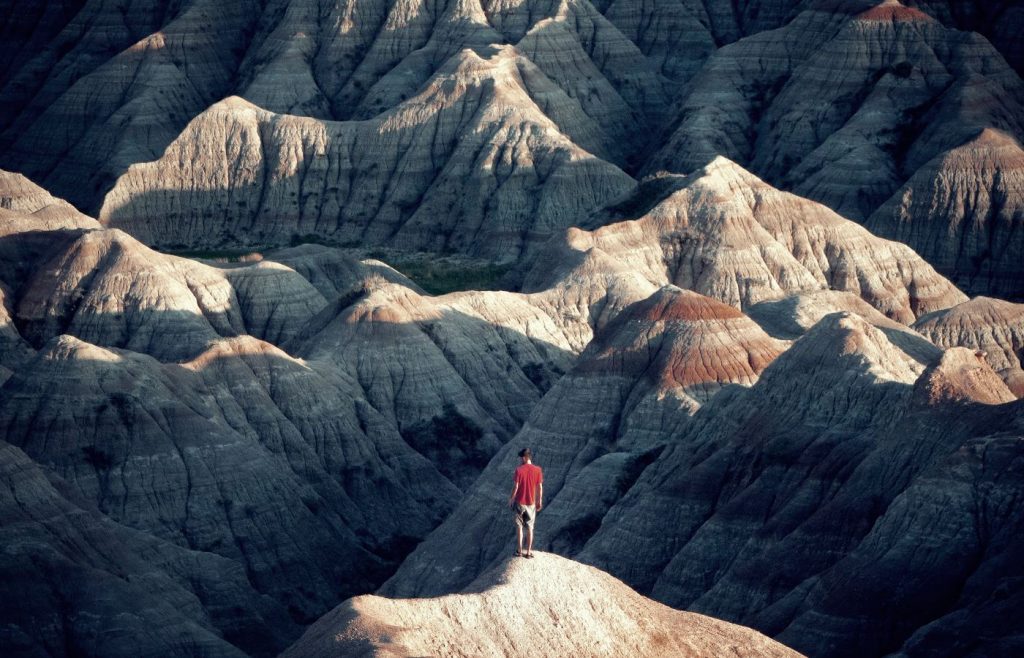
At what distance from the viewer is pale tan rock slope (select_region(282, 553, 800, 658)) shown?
156ft

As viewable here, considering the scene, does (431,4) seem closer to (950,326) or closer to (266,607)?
(950,326)

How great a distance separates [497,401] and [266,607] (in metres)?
21.5

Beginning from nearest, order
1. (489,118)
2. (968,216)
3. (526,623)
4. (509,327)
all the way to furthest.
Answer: (526,623) → (509,327) → (968,216) → (489,118)

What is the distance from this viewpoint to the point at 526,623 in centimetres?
4891

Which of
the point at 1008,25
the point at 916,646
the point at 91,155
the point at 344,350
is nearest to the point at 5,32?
the point at 91,155

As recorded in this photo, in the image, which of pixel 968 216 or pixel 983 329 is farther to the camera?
pixel 968 216

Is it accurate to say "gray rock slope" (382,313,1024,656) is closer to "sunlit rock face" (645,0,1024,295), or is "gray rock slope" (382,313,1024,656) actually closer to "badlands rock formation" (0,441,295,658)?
"badlands rock formation" (0,441,295,658)

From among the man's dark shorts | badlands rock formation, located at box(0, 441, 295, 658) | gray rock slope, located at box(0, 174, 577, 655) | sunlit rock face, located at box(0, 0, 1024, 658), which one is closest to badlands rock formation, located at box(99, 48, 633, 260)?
sunlit rock face, located at box(0, 0, 1024, 658)

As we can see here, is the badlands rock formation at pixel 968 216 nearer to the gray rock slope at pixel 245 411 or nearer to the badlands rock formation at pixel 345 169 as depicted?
the badlands rock formation at pixel 345 169

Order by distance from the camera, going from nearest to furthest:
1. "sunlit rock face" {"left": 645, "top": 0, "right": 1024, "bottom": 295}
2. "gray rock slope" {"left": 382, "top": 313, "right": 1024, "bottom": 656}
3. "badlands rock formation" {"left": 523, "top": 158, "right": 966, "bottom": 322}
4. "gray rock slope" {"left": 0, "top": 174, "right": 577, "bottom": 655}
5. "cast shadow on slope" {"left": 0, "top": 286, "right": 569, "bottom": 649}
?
"gray rock slope" {"left": 382, "top": 313, "right": 1024, "bottom": 656} < "gray rock slope" {"left": 0, "top": 174, "right": 577, "bottom": 655} < "cast shadow on slope" {"left": 0, "top": 286, "right": 569, "bottom": 649} < "badlands rock formation" {"left": 523, "top": 158, "right": 966, "bottom": 322} < "sunlit rock face" {"left": 645, "top": 0, "right": 1024, "bottom": 295}

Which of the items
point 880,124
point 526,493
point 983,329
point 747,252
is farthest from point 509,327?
point 526,493

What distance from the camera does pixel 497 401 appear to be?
10062 cm

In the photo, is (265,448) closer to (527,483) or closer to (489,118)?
(527,483)

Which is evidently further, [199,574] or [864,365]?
[199,574]
